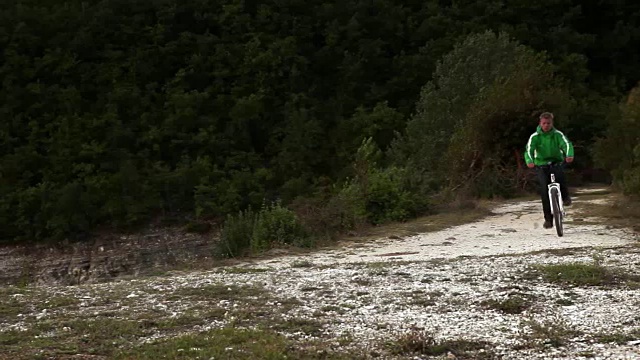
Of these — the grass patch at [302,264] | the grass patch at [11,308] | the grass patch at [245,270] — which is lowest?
the grass patch at [302,264]

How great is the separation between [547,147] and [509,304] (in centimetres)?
493

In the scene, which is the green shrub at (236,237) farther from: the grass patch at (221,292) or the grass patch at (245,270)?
the grass patch at (221,292)

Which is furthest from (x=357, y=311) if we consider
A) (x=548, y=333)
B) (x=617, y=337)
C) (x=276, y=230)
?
(x=276, y=230)

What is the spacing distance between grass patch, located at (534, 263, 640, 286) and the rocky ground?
0.06 feet

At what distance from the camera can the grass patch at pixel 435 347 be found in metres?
5.03

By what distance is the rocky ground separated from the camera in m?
5.14

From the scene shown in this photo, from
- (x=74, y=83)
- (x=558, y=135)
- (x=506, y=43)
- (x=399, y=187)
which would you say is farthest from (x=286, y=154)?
(x=558, y=135)

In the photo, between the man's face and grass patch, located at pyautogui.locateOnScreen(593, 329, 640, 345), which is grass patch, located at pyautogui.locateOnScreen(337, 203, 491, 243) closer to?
the man's face

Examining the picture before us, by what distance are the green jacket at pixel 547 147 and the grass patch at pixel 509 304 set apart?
4.62 meters

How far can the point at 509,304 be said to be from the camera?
6.20 meters

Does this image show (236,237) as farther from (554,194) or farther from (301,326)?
(301,326)

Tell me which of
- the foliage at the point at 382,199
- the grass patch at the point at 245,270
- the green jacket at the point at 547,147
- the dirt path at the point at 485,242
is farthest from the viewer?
the foliage at the point at 382,199

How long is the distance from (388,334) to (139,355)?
1689 millimetres

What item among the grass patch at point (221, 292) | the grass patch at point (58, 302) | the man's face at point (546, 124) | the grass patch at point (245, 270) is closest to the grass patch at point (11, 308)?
the grass patch at point (58, 302)
